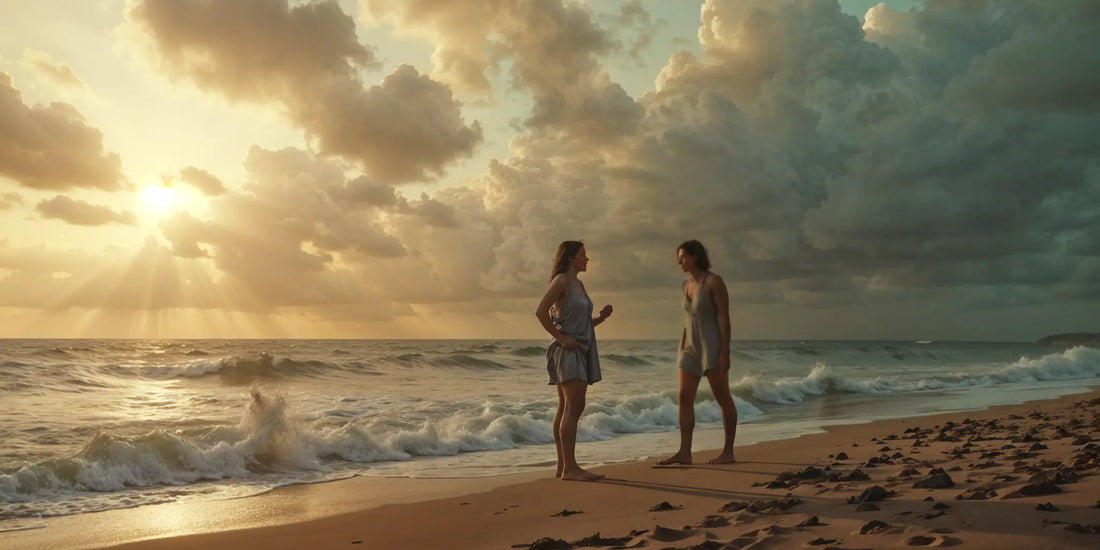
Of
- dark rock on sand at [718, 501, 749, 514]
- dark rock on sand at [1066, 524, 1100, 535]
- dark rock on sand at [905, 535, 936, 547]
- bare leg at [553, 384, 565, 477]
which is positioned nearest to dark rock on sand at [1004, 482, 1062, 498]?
dark rock on sand at [1066, 524, 1100, 535]

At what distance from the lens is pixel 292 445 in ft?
30.3

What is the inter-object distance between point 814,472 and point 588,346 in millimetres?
2097

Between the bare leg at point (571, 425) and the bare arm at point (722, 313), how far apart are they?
Answer: 50.6 inches

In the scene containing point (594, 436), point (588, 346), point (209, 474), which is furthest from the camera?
point (594, 436)

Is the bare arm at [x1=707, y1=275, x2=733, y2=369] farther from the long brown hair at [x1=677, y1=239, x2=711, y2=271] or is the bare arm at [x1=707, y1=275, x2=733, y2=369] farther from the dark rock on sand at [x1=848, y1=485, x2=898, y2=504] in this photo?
the dark rock on sand at [x1=848, y1=485, x2=898, y2=504]

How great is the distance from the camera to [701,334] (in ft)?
24.0

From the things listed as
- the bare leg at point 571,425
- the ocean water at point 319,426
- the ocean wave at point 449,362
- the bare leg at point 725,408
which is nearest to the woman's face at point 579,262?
the bare leg at point 571,425

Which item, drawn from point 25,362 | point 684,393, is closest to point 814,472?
point 684,393

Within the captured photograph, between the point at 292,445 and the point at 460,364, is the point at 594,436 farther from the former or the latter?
the point at 460,364

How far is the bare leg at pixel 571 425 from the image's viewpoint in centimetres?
679

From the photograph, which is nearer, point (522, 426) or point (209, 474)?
point (209, 474)

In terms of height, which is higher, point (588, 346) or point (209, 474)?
point (588, 346)

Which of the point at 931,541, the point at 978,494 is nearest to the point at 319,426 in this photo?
the point at 978,494

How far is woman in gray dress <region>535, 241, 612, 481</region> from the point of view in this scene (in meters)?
6.73
